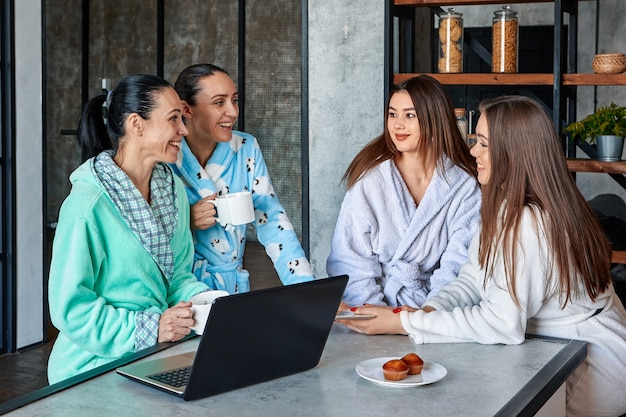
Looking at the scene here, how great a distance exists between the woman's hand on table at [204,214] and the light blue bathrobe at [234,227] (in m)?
0.13

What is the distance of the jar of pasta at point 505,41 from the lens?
11.2 ft

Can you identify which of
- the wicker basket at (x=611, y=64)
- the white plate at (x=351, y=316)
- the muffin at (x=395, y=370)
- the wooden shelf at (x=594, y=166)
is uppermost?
the wicker basket at (x=611, y=64)

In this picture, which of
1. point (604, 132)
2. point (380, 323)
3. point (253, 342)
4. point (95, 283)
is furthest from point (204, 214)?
point (604, 132)

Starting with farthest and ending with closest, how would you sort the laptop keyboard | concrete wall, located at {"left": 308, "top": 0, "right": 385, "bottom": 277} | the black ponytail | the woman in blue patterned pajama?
concrete wall, located at {"left": 308, "top": 0, "right": 385, "bottom": 277}, the woman in blue patterned pajama, the black ponytail, the laptop keyboard

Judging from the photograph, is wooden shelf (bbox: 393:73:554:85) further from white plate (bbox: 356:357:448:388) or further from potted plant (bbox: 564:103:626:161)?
white plate (bbox: 356:357:448:388)

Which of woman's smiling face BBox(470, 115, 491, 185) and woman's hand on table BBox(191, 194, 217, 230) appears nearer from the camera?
woman's smiling face BBox(470, 115, 491, 185)

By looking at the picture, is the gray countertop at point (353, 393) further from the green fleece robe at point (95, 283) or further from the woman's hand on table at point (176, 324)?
the green fleece robe at point (95, 283)

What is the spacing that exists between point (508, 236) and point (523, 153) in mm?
214

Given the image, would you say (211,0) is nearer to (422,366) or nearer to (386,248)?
(386,248)

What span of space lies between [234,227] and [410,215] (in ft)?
1.86

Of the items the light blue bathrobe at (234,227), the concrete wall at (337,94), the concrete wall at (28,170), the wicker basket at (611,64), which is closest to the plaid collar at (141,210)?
the light blue bathrobe at (234,227)

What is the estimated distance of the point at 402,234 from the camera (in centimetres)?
284

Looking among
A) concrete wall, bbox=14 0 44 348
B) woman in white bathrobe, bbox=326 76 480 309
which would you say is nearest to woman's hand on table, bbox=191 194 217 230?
woman in white bathrobe, bbox=326 76 480 309

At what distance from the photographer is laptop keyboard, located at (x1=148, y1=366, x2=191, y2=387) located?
1735 millimetres
